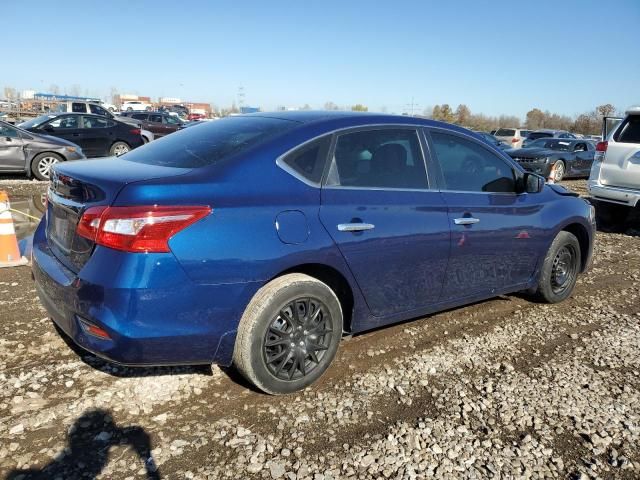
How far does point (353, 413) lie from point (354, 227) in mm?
1094

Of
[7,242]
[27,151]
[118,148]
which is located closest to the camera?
[7,242]

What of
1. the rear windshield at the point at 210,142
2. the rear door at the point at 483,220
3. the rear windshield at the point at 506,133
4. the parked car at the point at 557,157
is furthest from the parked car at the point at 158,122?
the rear door at the point at 483,220

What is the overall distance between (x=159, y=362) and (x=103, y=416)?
478mm

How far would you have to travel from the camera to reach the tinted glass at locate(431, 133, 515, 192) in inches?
148

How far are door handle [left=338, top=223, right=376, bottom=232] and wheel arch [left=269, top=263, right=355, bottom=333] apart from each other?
244mm

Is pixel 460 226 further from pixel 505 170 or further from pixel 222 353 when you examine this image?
pixel 222 353

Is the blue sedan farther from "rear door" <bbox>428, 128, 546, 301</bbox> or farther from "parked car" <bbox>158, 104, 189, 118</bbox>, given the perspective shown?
"parked car" <bbox>158, 104, 189, 118</bbox>

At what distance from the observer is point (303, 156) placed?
3049 millimetres

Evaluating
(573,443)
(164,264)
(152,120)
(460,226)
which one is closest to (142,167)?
(164,264)

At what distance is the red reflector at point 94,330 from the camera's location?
8.27 feet

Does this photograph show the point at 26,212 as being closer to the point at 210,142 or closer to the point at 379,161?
the point at 210,142

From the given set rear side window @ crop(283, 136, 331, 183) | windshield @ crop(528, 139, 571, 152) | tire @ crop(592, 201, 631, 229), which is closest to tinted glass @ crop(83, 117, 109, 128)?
tire @ crop(592, 201, 631, 229)

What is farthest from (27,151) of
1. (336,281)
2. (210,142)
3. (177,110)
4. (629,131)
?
(177,110)

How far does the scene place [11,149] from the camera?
10.4 m
